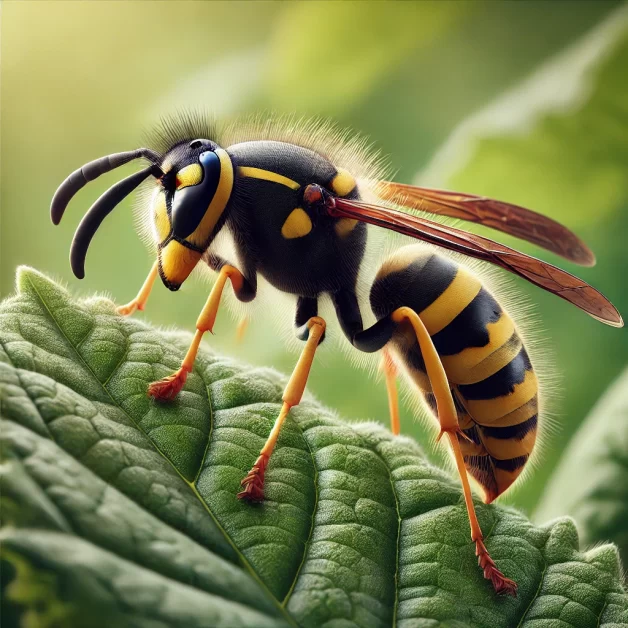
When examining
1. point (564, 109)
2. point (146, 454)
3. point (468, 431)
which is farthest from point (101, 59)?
point (146, 454)

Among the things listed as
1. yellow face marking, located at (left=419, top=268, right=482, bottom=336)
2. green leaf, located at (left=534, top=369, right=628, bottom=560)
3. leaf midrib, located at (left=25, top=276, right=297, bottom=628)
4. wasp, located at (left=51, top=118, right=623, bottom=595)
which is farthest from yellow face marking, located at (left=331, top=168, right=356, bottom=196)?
green leaf, located at (left=534, top=369, right=628, bottom=560)

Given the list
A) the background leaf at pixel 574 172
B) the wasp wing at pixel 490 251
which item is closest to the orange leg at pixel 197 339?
the wasp wing at pixel 490 251

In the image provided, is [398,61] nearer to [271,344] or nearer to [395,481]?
[271,344]

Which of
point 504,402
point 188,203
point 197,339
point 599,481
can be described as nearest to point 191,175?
point 188,203

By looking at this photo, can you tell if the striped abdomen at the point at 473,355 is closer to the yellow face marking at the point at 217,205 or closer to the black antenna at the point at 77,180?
the yellow face marking at the point at 217,205

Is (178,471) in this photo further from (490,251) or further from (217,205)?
(490,251)
